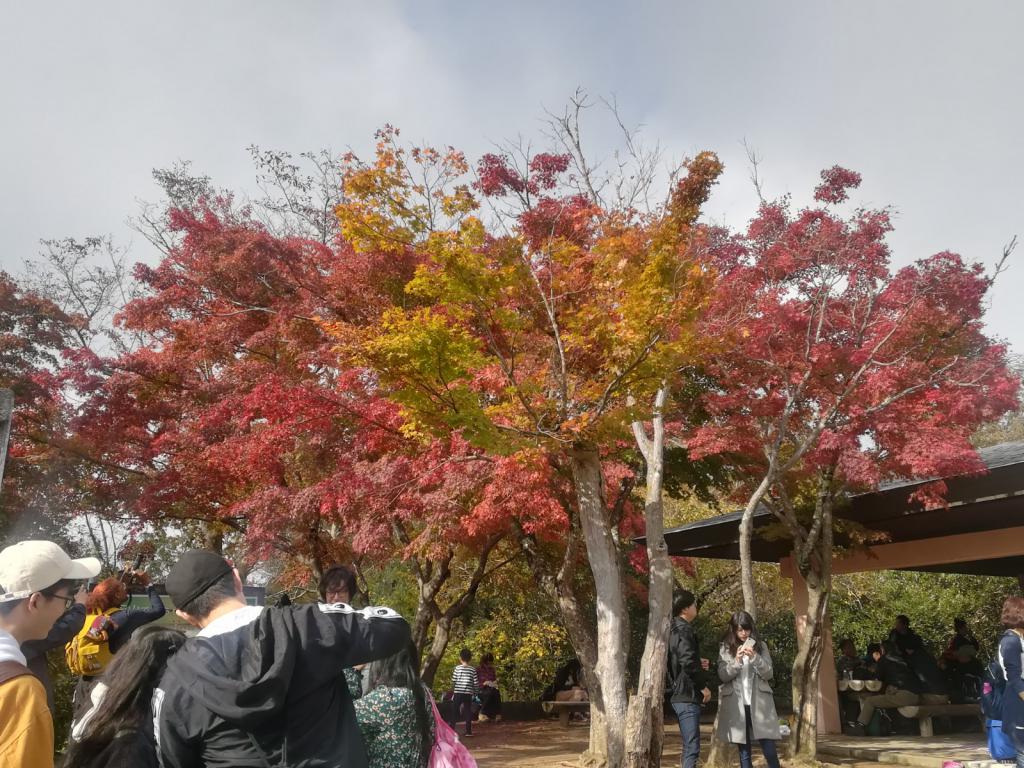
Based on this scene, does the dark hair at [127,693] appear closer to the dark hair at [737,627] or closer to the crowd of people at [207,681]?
the crowd of people at [207,681]

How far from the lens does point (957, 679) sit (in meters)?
12.2

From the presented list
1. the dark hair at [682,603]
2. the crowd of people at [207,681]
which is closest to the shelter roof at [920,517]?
the dark hair at [682,603]

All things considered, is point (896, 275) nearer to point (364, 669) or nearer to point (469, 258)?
point (469, 258)

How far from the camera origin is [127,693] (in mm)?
2346

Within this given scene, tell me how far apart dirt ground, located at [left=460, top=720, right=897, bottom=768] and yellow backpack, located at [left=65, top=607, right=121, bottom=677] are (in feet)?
21.1

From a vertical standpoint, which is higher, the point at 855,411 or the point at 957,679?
the point at 855,411

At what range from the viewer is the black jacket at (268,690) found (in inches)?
78.5

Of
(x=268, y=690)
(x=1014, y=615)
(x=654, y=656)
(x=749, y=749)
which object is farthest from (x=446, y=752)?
(x=654, y=656)

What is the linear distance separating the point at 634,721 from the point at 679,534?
5858 millimetres

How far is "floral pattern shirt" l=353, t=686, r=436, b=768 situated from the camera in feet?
8.25

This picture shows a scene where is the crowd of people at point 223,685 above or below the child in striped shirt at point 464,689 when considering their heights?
above

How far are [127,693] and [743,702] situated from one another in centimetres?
511

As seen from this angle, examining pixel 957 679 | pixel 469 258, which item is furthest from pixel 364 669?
pixel 957 679

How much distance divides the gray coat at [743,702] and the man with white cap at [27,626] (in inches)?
201
